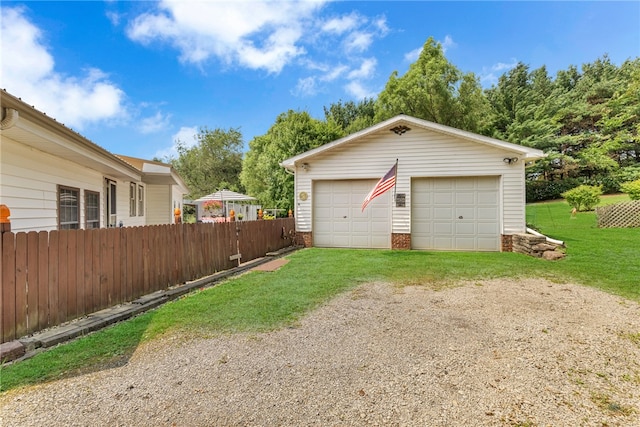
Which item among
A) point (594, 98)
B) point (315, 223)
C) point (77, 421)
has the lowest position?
point (77, 421)

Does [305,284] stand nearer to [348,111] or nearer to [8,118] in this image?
[8,118]

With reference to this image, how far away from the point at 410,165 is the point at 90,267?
28.7 ft

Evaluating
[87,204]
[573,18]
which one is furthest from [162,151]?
[573,18]

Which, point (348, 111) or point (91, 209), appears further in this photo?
point (348, 111)

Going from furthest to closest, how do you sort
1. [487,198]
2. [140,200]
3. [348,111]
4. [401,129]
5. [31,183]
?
[348,111], [140,200], [401,129], [487,198], [31,183]

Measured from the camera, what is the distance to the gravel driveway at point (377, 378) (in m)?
2.14

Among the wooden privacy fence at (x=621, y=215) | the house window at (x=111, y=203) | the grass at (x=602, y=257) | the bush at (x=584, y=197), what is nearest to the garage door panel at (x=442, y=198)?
the grass at (x=602, y=257)

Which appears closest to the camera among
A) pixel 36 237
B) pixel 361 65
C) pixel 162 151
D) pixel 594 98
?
pixel 36 237

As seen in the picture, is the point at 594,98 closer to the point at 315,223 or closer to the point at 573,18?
the point at 573,18

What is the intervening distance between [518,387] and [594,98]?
3562 centimetres

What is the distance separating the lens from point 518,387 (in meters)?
2.45

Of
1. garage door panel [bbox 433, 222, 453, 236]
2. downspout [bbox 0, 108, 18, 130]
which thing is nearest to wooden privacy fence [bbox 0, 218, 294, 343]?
downspout [bbox 0, 108, 18, 130]

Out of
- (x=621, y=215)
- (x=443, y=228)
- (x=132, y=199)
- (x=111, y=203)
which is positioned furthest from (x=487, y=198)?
(x=132, y=199)

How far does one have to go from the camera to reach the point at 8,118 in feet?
11.9
